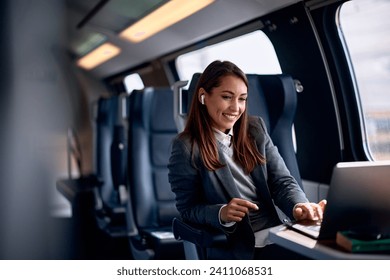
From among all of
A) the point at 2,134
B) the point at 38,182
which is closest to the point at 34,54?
the point at 2,134

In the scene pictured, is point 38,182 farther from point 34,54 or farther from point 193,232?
point 193,232

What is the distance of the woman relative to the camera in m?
1.59

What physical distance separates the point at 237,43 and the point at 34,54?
0.77 m

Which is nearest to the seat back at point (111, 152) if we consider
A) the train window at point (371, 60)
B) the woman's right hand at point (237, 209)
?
the train window at point (371, 60)

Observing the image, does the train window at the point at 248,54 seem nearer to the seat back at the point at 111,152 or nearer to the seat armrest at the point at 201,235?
the seat armrest at the point at 201,235

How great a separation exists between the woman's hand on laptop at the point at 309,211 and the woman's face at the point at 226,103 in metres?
0.32

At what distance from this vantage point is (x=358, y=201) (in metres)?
1.23

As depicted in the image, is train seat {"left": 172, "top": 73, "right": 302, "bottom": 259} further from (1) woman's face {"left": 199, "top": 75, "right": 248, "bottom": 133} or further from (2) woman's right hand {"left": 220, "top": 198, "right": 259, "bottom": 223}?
(2) woman's right hand {"left": 220, "top": 198, "right": 259, "bottom": 223}

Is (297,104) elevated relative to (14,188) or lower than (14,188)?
elevated

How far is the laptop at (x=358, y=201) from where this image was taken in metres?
1.20

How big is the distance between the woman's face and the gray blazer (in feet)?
0.25

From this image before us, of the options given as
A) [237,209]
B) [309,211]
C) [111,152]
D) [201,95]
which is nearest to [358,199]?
[309,211]
